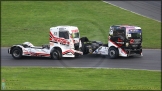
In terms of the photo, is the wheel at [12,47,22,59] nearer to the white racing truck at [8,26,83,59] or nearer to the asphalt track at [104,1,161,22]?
the white racing truck at [8,26,83,59]

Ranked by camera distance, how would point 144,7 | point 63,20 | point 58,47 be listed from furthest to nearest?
point 144,7 < point 63,20 < point 58,47

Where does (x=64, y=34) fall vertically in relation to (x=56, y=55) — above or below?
above

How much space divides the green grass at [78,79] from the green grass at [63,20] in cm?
1375

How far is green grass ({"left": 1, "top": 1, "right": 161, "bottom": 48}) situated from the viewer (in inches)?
1622

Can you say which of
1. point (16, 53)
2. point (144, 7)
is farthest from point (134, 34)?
point (144, 7)

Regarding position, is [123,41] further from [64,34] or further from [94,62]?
[64,34]

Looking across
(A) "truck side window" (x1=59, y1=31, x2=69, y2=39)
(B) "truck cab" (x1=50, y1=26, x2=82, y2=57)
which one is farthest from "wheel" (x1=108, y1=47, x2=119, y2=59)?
(A) "truck side window" (x1=59, y1=31, x2=69, y2=39)

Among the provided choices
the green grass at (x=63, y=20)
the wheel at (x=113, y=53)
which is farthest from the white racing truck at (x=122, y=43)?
the green grass at (x=63, y=20)

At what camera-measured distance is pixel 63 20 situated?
46.6m

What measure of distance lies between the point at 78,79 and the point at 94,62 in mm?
7153

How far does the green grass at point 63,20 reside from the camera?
41.2 metres

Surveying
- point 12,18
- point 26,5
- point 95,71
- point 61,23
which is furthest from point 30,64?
point 26,5

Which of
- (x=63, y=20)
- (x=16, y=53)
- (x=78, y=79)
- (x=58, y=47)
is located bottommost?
(x=78, y=79)

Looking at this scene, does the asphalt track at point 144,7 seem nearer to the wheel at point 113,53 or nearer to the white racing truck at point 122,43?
the white racing truck at point 122,43
